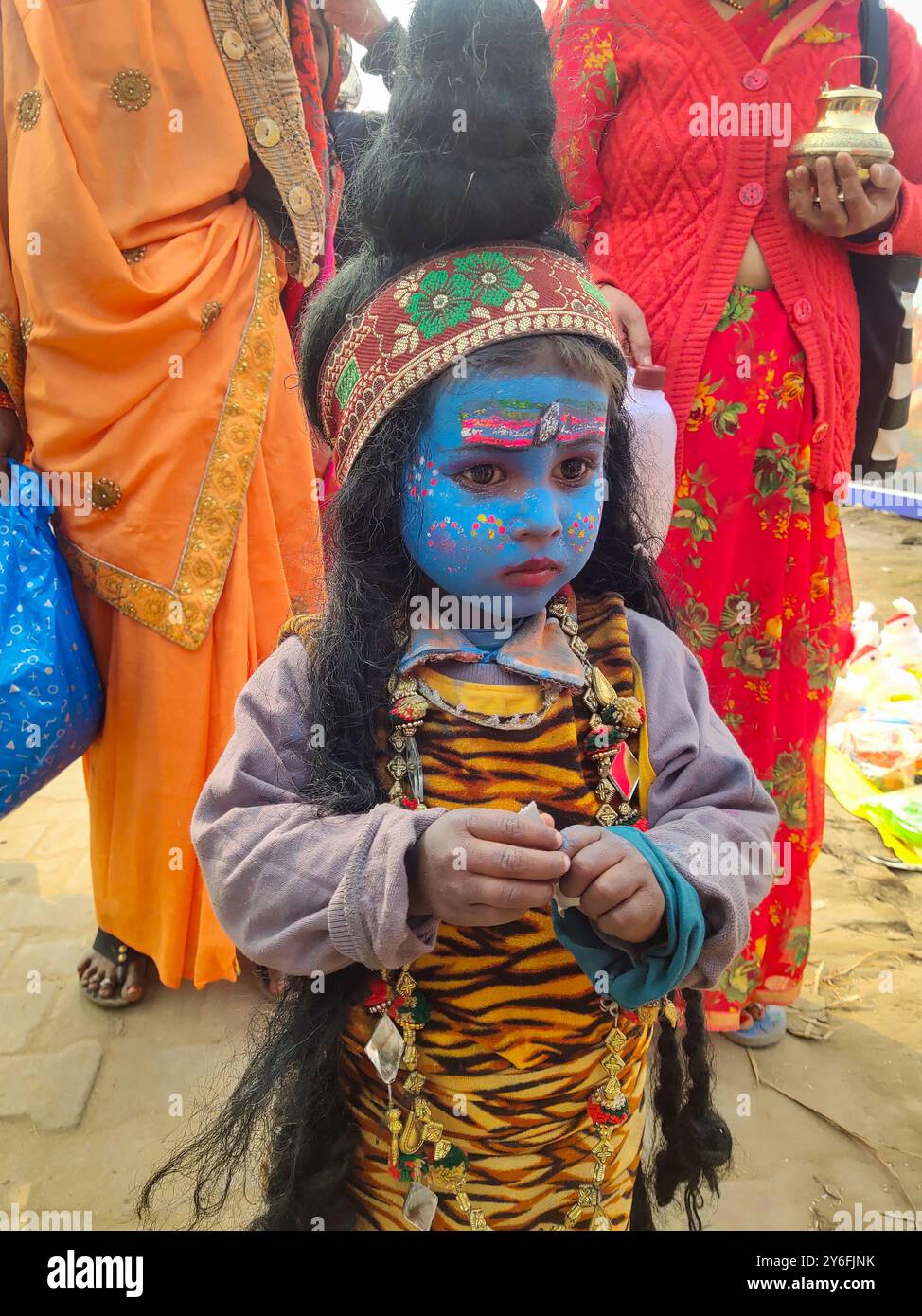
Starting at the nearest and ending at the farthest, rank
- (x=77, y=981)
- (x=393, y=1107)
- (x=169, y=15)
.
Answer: (x=393, y=1107), (x=169, y=15), (x=77, y=981)

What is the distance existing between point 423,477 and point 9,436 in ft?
4.78

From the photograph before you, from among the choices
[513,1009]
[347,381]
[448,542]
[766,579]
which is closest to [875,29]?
[766,579]

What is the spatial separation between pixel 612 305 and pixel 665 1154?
5.11 feet

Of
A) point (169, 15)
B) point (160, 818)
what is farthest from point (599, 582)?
point (169, 15)

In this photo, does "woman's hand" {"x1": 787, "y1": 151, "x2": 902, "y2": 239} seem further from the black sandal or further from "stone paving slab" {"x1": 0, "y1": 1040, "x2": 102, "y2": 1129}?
"stone paving slab" {"x1": 0, "y1": 1040, "x2": 102, "y2": 1129}

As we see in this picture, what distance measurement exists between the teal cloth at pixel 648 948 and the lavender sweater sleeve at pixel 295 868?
165mm

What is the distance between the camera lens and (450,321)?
3.67 feet

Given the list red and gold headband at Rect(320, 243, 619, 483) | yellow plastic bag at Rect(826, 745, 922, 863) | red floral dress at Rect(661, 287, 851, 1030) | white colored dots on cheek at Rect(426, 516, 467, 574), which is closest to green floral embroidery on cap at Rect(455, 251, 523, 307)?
red and gold headband at Rect(320, 243, 619, 483)

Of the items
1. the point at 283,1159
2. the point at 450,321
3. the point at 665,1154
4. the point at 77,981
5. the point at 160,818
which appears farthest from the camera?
the point at 77,981

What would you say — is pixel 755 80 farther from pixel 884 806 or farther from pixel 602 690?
pixel 884 806

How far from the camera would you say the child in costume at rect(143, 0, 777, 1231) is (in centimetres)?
105

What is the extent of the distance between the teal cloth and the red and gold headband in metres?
0.58

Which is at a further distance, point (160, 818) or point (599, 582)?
point (160, 818)

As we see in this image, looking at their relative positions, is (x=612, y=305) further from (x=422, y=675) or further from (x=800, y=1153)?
(x=800, y=1153)
